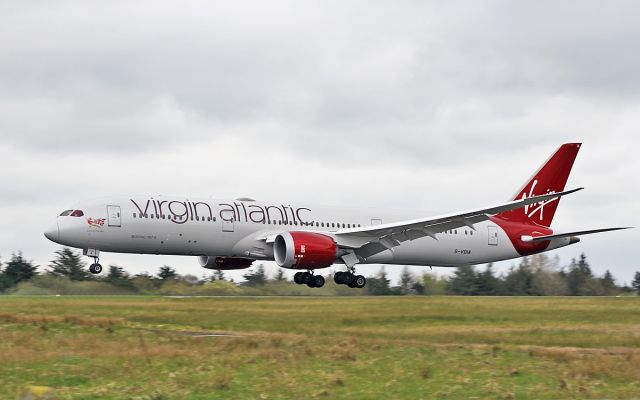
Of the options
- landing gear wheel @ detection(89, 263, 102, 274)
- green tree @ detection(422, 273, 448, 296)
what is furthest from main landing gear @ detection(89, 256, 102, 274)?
green tree @ detection(422, 273, 448, 296)

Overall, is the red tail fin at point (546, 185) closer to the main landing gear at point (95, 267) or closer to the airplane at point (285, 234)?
the airplane at point (285, 234)

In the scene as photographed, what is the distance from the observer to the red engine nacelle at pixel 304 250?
4038 centimetres

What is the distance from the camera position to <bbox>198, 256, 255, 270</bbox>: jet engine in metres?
46.6

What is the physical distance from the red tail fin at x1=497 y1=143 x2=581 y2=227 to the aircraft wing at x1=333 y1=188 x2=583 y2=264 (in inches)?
296

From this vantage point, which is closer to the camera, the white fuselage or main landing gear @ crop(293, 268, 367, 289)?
the white fuselage

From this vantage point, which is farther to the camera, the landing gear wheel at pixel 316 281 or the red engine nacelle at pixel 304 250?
the landing gear wheel at pixel 316 281

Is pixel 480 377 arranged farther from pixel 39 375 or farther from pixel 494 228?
pixel 494 228

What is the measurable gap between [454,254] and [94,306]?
2243cm

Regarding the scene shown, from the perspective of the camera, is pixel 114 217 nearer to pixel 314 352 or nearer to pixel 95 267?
pixel 95 267

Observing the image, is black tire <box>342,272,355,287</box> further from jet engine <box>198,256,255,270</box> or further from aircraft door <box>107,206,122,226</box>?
aircraft door <box>107,206,122,226</box>

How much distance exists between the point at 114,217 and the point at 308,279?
9.68m

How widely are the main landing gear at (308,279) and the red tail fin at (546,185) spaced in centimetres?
1149

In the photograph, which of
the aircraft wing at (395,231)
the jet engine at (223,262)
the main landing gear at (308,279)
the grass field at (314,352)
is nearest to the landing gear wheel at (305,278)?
the main landing gear at (308,279)

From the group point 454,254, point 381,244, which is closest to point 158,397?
point 381,244
